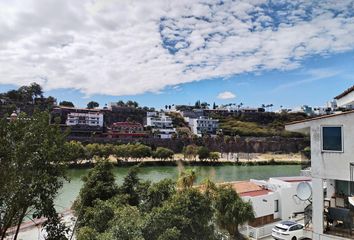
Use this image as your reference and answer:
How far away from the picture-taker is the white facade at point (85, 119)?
96.0 meters

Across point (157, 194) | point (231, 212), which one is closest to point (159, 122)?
point (231, 212)

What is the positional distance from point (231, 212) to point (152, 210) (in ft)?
24.0

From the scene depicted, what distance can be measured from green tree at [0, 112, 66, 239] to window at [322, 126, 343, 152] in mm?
7860

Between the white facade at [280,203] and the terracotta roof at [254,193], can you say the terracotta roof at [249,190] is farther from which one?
the white facade at [280,203]

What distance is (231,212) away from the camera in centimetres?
1691

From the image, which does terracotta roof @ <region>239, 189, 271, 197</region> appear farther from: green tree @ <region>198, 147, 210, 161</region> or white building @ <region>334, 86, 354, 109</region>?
green tree @ <region>198, 147, 210, 161</region>

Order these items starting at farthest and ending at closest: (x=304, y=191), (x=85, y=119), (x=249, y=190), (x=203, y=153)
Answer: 1. (x=85, y=119)
2. (x=203, y=153)
3. (x=249, y=190)
4. (x=304, y=191)

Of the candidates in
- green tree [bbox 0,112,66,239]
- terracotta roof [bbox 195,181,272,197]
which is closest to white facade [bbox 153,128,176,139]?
terracotta roof [bbox 195,181,272,197]

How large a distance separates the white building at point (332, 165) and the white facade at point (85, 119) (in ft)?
295

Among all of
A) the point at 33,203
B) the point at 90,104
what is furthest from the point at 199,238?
the point at 90,104

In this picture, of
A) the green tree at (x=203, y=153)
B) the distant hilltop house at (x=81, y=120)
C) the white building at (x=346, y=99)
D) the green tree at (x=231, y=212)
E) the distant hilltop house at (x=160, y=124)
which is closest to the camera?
the white building at (x=346, y=99)

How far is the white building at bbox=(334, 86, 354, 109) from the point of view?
1264cm

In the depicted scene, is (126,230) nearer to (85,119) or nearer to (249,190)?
(249,190)

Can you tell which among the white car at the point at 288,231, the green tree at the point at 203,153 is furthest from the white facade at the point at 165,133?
the white car at the point at 288,231
